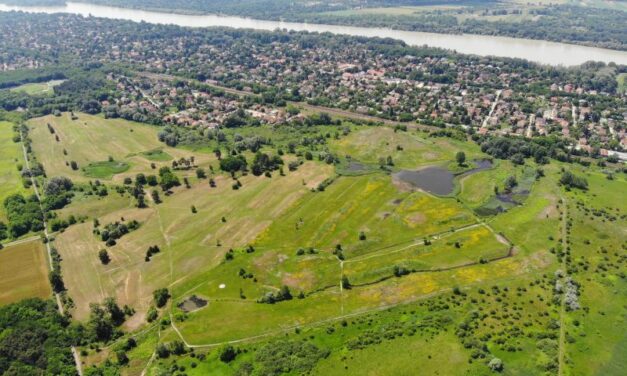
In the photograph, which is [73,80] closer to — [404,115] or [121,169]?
[121,169]

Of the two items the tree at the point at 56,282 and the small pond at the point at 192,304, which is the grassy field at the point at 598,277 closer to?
the small pond at the point at 192,304

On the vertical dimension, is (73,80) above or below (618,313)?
above

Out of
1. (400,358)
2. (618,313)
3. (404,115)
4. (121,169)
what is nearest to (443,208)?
(618,313)

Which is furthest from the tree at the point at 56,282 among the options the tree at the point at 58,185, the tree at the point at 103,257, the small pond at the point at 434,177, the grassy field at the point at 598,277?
the grassy field at the point at 598,277

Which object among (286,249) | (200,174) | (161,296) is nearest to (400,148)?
(286,249)

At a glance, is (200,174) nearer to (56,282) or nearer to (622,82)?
(56,282)

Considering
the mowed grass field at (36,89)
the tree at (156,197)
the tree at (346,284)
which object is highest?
the mowed grass field at (36,89)
